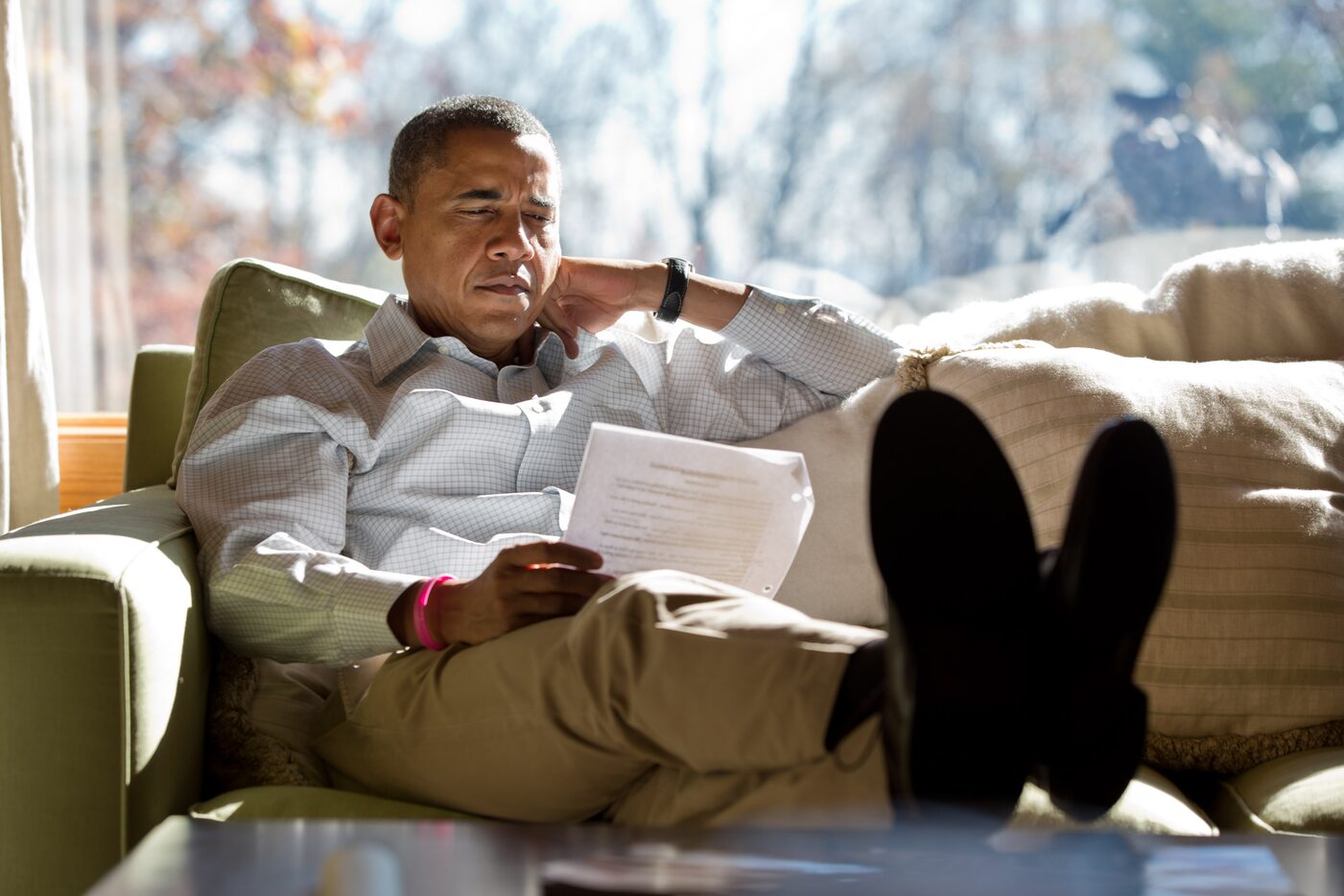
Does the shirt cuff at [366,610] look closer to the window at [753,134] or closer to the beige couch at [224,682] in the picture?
the beige couch at [224,682]

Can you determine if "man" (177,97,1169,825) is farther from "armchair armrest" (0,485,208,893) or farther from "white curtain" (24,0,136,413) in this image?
"white curtain" (24,0,136,413)

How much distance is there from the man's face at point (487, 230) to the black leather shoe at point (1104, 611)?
1.05m

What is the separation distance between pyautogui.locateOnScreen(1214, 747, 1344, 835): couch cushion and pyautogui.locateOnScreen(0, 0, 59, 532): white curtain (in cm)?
214

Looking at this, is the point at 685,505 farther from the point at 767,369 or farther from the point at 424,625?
the point at 767,369

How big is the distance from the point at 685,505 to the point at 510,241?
718 mm

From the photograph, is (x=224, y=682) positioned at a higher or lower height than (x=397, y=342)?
lower

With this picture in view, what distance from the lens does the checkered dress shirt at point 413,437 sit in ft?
4.42

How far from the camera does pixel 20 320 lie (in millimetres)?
2416

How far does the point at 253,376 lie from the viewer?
1.60 m

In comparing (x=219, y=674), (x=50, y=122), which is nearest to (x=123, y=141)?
(x=50, y=122)

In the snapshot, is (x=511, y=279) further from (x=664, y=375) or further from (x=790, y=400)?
(x=790, y=400)

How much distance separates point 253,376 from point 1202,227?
8.08 ft

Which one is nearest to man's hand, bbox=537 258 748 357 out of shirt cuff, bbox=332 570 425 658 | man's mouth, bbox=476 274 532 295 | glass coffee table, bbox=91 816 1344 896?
man's mouth, bbox=476 274 532 295

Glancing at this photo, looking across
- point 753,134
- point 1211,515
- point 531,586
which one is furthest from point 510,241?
point 753,134
